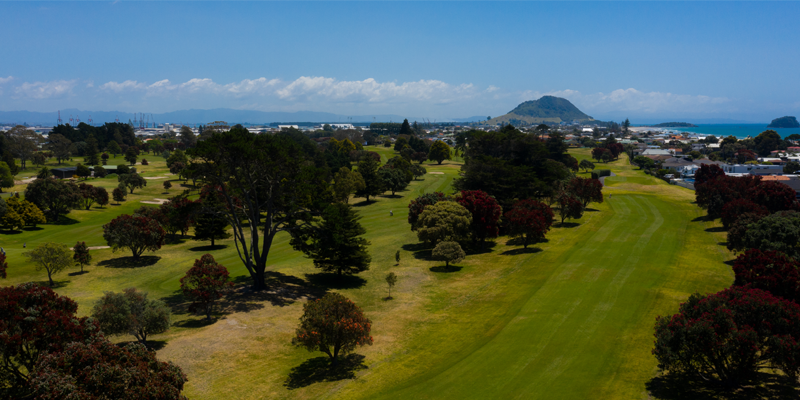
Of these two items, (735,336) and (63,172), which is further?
(63,172)

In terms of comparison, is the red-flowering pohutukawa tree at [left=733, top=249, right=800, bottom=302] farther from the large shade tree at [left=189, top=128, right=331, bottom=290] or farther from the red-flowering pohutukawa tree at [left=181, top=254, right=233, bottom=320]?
the red-flowering pohutukawa tree at [left=181, top=254, right=233, bottom=320]

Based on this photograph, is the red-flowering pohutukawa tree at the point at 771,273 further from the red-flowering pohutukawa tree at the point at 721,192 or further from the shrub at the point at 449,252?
the red-flowering pohutukawa tree at the point at 721,192

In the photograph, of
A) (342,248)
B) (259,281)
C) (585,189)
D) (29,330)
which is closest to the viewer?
(29,330)

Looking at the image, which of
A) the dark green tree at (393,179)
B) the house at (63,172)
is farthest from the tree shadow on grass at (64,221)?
the dark green tree at (393,179)

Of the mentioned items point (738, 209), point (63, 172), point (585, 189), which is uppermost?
point (63, 172)

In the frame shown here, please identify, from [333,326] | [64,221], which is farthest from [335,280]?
[64,221]

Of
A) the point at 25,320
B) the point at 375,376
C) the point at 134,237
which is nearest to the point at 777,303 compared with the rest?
the point at 375,376

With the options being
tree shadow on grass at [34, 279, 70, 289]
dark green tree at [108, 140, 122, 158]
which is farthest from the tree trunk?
dark green tree at [108, 140, 122, 158]

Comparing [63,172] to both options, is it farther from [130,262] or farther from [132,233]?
[132,233]
